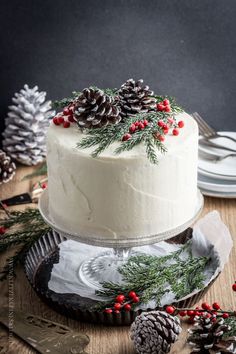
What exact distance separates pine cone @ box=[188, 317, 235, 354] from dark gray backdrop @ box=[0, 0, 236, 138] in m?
1.32

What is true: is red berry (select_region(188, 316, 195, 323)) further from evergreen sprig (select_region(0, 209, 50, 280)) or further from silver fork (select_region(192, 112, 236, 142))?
silver fork (select_region(192, 112, 236, 142))

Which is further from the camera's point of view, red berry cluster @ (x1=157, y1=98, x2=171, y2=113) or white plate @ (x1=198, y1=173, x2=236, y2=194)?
white plate @ (x1=198, y1=173, x2=236, y2=194)

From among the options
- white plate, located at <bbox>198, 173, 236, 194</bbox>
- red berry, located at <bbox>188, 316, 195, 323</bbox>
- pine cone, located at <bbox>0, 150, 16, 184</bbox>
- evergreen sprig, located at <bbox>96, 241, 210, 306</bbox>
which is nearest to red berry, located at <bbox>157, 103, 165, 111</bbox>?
evergreen sprig, located at <bbox>96, 241, 210, 306</bbox>

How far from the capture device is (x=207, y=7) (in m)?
2.65

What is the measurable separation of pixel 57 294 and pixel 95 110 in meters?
0.49

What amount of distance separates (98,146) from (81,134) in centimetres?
8

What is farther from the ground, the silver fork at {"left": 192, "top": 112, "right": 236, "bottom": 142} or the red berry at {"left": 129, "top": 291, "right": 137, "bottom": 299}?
the silver fork at {"left": 192, "top": 112, "right": 236, "bottom": 142}

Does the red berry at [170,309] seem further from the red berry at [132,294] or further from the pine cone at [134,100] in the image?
the pine cone at [134,100]

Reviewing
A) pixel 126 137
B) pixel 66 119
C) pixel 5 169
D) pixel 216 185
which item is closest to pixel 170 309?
pixel 126 137

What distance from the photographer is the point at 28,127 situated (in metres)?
2.62

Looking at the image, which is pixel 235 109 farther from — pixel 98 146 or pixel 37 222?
pixel 98 146

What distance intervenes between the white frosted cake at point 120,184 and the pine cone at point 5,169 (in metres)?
0.76

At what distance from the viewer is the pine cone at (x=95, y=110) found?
1699 mm

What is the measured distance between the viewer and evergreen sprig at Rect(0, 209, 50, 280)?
6.60 ft
